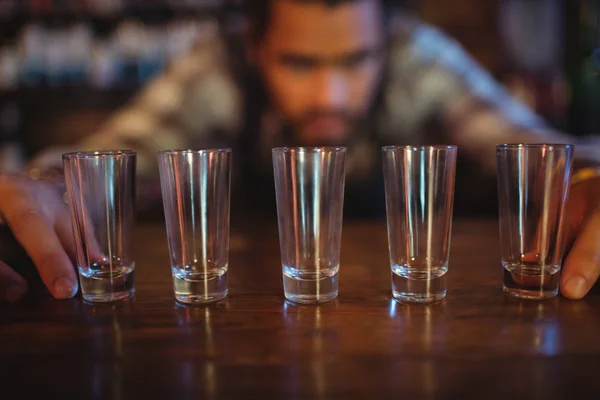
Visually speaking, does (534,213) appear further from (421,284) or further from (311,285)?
(311,285)

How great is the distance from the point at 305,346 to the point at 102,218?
1.02ft

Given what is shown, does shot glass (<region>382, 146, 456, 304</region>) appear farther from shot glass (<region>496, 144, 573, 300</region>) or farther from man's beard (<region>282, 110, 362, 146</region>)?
man's beard (<region>282, 110, 362, 146</region>)

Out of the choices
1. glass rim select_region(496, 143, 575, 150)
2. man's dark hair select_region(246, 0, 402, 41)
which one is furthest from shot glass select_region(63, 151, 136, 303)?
man's dark hair select_region(246, 0, 402, 41)

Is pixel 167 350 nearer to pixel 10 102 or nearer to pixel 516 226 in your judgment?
pixel 516 226

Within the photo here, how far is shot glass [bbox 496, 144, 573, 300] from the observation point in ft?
2.02

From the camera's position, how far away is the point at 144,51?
281 cm

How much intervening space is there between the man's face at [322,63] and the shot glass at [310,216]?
1377 mm

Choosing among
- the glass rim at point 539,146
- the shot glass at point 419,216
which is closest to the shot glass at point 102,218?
the shot glass at point 419,216

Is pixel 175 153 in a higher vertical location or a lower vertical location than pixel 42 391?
higher

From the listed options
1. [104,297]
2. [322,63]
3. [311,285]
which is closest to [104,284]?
[104,297]

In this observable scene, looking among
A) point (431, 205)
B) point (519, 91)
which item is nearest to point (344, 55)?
point (519, 91)

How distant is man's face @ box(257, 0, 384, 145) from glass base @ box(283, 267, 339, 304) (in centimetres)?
142

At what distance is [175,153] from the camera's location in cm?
61

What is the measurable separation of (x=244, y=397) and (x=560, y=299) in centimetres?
41
